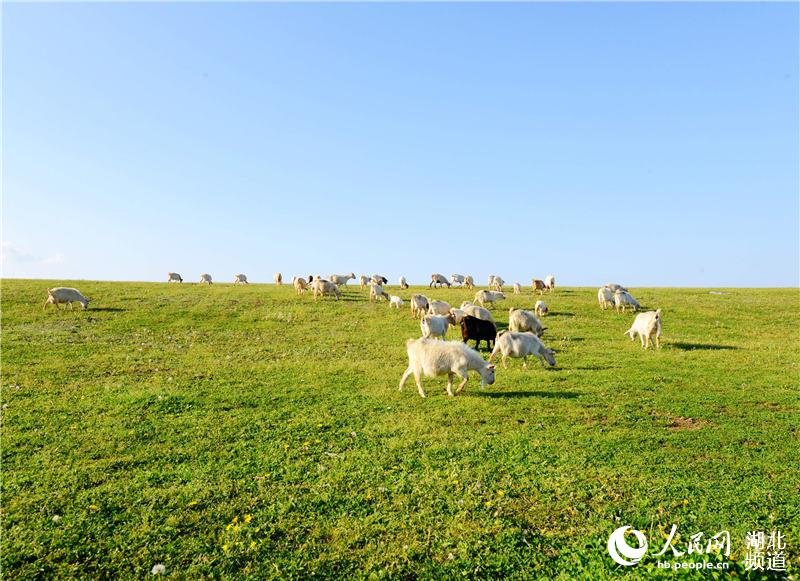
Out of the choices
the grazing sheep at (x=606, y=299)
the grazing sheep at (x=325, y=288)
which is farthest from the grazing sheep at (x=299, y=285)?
the grazing sheep at (x=606, y=299)

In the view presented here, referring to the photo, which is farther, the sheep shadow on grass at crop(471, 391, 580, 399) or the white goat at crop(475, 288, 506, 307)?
the white goat at crop(475, 288, 506, 307)

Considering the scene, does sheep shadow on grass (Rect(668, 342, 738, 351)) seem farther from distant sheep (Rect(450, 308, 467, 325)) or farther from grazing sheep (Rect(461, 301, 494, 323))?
distant sheep (Rect(450, 308, 467, 325))

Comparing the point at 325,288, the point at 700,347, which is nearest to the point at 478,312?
the point at 700,347

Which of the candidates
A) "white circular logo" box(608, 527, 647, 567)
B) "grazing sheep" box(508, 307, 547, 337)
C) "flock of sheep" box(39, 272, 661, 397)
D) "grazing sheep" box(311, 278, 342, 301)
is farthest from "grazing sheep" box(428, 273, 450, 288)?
"white circular logo" box(608, 527, 647, 567)

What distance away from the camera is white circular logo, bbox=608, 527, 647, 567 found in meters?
6.36

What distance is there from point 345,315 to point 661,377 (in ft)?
69.3

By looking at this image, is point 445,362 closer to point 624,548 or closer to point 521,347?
point 521,347

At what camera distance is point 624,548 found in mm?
6629

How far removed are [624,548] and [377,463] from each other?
4845mm

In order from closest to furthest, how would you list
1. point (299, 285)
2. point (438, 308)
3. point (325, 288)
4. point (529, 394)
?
point (529, 394) → point (438, 308) → point (325, 288) → point (299, 285)

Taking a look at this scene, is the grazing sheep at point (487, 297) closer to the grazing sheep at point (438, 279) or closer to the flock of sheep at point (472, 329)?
the flock of sheep at point (472, 329)

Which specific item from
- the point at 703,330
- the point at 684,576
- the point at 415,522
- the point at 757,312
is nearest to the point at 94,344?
the point at 415,522

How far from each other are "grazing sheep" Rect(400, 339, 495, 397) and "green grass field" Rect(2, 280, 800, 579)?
730mm

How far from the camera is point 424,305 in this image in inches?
1253
